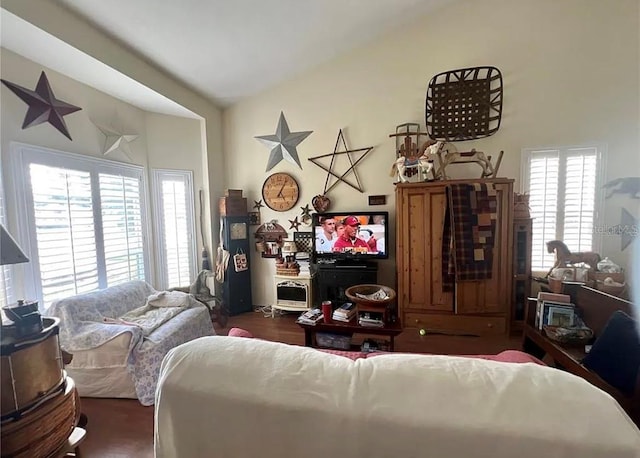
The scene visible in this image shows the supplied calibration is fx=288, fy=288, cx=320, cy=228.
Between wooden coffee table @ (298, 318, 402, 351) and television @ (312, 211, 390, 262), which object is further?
television @ (312, 211, 390, 262)

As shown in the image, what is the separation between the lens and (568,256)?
292 cm

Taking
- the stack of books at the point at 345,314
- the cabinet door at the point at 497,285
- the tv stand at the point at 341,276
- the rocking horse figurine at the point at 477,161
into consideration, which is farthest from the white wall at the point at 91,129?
the cabinet door at the point at 497,285

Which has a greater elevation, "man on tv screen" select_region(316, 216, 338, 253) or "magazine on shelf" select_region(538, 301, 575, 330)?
"man on tv screen" select_region(316, 216, 338, 253)

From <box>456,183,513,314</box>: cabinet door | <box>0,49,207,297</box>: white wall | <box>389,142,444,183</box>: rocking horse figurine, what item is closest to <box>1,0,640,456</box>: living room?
<box>0,49,207,297</box>: white wall

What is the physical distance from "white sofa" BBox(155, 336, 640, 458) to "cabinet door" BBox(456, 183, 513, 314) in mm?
2384

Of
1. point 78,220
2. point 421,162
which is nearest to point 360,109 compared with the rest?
point 421,162

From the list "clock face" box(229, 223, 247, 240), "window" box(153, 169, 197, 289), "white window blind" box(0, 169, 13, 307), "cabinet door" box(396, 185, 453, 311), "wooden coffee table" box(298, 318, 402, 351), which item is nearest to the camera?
"white window blind" box(0, 169, 13, 307)

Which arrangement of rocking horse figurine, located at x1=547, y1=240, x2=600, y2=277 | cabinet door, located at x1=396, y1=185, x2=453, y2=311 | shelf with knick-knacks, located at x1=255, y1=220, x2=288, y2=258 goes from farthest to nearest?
shelf with knick-knacks, located at x1=255, y1=220, x2=288, y2=258
cabinet door, located at x1=396, y1=185, x2=453, y2=311
rocking horse figurine, located at x1=547, y1=240, x2=600, y2=277

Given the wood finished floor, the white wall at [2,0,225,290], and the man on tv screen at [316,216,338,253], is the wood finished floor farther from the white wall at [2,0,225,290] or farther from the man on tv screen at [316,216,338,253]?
the white wall at [2,0,225,290]

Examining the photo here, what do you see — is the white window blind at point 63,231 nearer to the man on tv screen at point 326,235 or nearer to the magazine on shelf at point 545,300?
the man on tv screen at point 326,235

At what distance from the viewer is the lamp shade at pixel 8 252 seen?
127 centimetres

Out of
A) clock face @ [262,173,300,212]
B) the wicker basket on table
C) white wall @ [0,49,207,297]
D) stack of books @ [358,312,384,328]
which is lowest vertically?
stack of books @ [358,312,384,328]

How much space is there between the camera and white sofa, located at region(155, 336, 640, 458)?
708mm

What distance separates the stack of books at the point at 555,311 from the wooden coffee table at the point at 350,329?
1.10m
